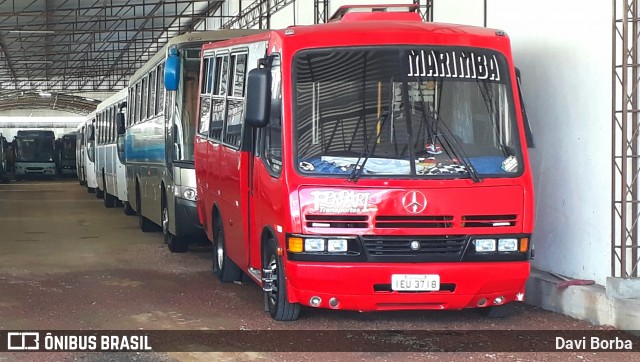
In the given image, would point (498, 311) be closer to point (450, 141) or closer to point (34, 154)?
point (450, 141)

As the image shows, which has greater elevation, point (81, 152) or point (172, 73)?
point (172, 73)

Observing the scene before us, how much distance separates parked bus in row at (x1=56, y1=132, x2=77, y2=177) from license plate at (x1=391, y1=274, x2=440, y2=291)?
165ft

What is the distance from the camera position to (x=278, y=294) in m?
8.57

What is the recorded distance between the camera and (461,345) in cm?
779

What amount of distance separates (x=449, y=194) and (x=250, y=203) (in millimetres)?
2229

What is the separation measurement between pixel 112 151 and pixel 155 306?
1601 cm

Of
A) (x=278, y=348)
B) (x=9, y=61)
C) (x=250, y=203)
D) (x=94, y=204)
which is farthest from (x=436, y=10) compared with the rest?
(x=9, y=61)

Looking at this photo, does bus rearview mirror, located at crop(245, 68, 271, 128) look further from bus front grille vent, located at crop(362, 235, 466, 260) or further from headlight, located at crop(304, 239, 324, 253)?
bus front grille vent, located at crop(362, 235, 466, 260)

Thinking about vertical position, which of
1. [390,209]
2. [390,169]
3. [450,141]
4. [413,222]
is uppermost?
[450,141]

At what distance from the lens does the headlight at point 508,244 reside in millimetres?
8117

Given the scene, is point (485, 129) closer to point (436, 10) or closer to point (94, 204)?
point (436, 10)

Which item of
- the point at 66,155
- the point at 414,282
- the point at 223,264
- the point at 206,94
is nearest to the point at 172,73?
the point at 206,94

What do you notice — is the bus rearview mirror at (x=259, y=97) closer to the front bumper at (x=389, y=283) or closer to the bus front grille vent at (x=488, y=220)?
the front bumper at (x=389, y=283)

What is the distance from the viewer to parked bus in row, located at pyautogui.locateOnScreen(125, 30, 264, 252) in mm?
13703
